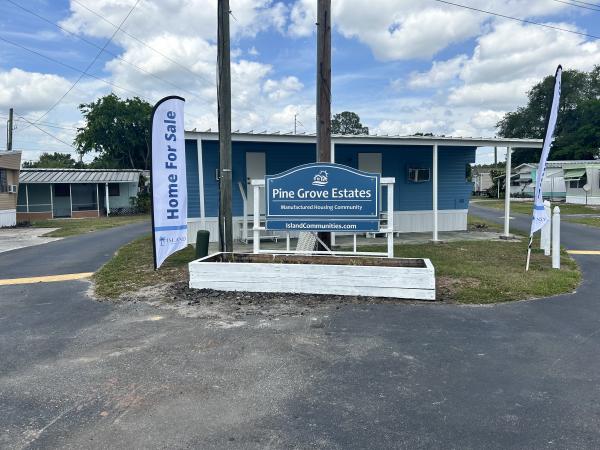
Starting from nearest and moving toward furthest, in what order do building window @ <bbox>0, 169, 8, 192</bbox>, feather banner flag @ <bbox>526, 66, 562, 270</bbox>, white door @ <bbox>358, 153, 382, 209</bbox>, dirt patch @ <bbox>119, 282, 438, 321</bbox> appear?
1. dirt patch @ <bbox>119, 282, 438, 321</bbox>
2. feather banner flag @ <bbox>526, 66, 562, 270</bbox>
3. white door @ <bbox>358, 153, 382, 209</bbox>
4. building window @ <bbox>0, 169, 8, 192</bbox>

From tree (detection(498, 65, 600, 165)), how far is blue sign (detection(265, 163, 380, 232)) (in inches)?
1775

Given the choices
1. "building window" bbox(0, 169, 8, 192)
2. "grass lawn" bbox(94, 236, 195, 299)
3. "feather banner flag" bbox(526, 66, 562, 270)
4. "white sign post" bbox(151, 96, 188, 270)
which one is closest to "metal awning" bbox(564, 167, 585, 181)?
"feather banner flag" bbox(526, 66, 562, 270)

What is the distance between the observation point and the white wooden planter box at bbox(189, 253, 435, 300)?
21.2 ft

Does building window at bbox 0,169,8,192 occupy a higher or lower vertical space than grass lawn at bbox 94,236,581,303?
higher

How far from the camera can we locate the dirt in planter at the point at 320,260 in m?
7.22

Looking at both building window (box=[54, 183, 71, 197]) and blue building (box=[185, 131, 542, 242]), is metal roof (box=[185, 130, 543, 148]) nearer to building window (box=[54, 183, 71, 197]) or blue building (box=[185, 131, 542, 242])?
blue building (box=[185, 131, 542, 242])

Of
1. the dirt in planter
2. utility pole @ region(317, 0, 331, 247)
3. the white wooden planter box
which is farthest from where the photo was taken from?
utility pole @ region(317, 0, 331, 247)

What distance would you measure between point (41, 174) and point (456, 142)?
87.1 ft

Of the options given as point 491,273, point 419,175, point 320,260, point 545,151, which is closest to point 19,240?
point 320,260

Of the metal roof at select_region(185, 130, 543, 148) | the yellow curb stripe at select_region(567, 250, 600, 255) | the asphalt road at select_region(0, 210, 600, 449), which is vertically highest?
the metal roof at select_region(185, 130, 543, 148)

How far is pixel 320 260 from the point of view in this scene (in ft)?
24.4

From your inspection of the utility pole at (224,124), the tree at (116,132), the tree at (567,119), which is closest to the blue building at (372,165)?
the utility pole at (224,124)

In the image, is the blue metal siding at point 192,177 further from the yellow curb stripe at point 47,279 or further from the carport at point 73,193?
the carport at point 73,193

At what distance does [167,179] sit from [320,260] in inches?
118
